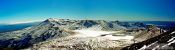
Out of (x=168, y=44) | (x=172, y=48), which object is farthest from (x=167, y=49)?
(x=168, y=44)

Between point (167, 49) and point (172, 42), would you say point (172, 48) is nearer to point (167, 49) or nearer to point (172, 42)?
point (167, 49)

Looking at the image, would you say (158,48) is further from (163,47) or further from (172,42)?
(172,42)

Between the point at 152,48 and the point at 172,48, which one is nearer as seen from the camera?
Result: the point at 172,48

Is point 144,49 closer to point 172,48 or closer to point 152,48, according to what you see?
point 152,48

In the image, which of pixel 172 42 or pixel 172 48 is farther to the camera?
pixel 172 42

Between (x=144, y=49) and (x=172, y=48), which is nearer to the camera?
(x=172, y=48)
